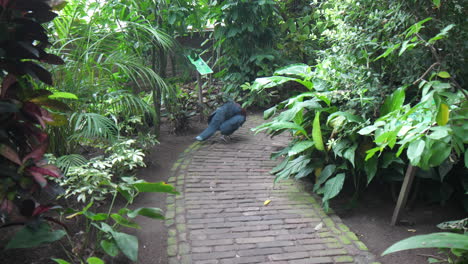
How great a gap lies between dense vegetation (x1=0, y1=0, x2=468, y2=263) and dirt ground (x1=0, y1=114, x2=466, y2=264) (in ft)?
0.47

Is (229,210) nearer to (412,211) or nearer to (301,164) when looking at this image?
(301,164)

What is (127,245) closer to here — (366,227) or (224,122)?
(366,227)

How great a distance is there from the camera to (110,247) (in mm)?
2338

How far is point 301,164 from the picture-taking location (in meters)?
4.02

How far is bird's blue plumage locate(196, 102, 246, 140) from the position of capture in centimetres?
542

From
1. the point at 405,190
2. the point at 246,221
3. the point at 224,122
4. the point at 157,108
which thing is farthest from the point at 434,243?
the point at 157,108

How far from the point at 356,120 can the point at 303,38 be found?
4.16 metres

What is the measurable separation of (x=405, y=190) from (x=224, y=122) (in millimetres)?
2820

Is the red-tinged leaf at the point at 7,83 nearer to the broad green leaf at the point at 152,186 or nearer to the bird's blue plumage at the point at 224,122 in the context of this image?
the broad green leaf at the point at 152,186

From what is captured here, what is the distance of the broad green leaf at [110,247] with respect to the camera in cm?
231

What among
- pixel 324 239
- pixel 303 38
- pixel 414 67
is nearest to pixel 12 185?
pixel 324 239

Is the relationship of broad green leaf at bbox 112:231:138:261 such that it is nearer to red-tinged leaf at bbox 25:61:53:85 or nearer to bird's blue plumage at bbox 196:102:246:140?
red-tinged leaf at bbox 25:61:53:85

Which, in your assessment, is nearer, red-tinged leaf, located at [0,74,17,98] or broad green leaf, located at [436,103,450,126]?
red-tinged leaf, located at [0,74,17,98]

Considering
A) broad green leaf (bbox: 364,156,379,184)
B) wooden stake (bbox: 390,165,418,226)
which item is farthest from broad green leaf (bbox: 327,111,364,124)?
wooden stake (bbox: 390,165,418,226)
